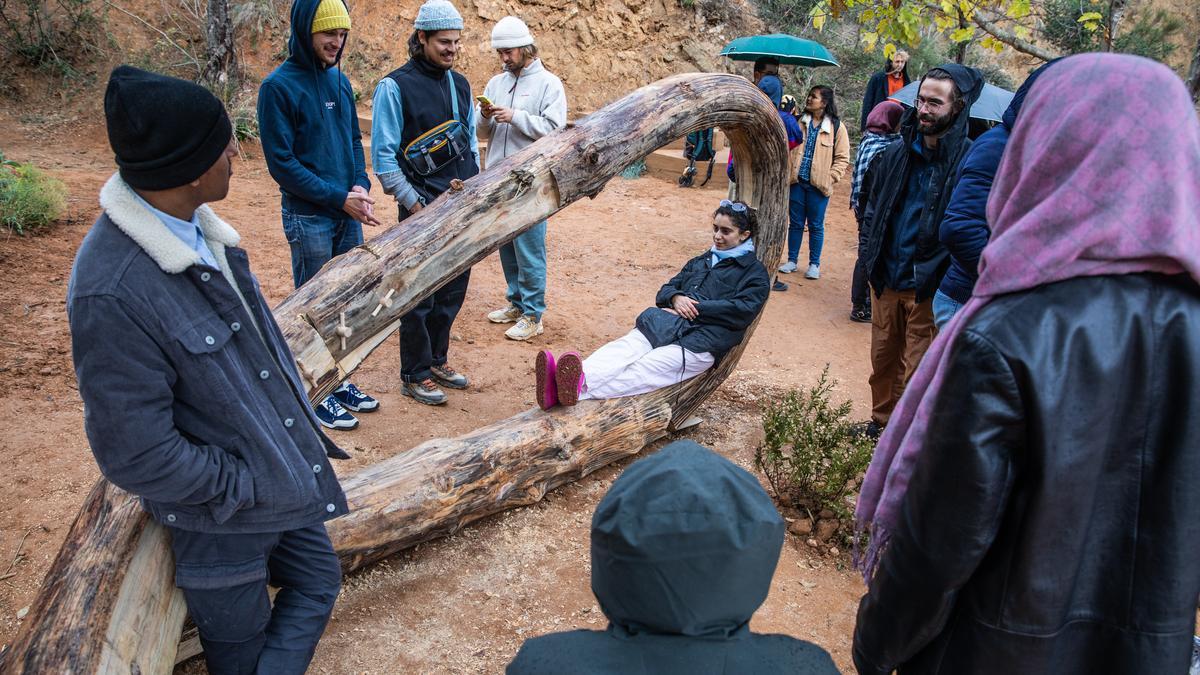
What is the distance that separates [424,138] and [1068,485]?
3914mm

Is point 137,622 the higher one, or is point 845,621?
point 137,622

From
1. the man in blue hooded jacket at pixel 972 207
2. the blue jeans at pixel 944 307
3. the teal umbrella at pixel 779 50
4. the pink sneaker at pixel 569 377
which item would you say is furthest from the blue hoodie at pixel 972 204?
the teal umbrella at pixel 779 50

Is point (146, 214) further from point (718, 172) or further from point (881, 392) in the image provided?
point (718, 172)

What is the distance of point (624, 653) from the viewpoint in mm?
1334

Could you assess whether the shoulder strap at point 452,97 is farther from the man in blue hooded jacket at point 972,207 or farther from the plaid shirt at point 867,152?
the man in blue hooded jacket at point 972,207

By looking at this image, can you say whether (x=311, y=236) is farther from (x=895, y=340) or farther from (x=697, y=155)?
(x=697, y=155)

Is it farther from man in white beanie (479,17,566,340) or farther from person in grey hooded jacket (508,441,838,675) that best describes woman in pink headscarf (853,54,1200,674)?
man in white beanie (479,17,566,340)

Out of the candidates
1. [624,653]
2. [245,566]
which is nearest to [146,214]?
[245,566]

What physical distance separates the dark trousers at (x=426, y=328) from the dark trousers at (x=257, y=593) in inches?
99.3

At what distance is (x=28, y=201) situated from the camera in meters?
7.00

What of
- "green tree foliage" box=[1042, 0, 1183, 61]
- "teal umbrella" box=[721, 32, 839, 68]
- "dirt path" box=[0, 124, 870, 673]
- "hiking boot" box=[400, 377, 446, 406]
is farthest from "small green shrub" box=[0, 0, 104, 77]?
"green tree foliage" box=[1042, 0, 1183, 61]

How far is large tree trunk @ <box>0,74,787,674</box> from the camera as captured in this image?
7.66 ft

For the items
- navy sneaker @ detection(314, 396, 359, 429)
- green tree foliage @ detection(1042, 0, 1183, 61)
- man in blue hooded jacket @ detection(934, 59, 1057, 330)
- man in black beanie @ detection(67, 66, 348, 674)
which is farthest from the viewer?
green tree foliage @ detection(1042, 0, 1183, 61)

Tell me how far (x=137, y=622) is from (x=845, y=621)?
2603 millimetres
